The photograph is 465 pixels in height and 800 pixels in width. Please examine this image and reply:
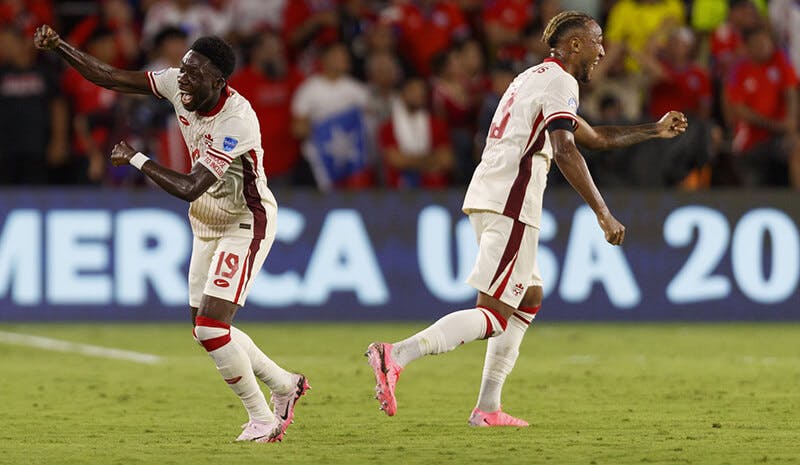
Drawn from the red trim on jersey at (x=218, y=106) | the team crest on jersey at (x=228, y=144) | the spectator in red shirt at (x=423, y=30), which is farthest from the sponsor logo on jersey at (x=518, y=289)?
the spectator in red shirt at (x=423, y=30)

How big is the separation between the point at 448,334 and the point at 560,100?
4.45 feet

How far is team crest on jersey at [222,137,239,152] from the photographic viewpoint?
25.4 feet

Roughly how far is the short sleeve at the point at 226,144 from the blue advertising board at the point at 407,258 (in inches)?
274

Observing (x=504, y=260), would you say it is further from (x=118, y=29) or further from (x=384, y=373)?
(x=118, y=29)

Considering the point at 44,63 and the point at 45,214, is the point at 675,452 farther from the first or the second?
the point at 44,63

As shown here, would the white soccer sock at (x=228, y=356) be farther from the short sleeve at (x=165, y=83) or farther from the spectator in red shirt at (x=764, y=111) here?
the spectator in red shirt at (x=764, y=111)

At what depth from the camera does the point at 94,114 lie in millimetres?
15922

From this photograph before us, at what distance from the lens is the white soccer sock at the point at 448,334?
26.5 feet

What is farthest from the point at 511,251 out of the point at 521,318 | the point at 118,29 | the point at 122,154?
the point at 118,29

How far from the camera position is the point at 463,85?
16.3 m

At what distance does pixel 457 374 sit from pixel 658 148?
5.03 metres

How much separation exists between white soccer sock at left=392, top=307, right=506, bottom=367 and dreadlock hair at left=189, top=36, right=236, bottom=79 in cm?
167

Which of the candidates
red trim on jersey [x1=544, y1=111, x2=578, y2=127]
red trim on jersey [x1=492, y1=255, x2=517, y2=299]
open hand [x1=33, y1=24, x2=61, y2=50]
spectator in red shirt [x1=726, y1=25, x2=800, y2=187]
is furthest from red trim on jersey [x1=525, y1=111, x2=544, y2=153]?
spectator in red shirt [x1=726, y1=25, x2=800, y2=187]

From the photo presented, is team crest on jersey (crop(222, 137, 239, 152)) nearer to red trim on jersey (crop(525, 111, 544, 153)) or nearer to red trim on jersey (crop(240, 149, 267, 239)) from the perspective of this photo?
red trim on jersey (crop(240, 149, 267, 239))
